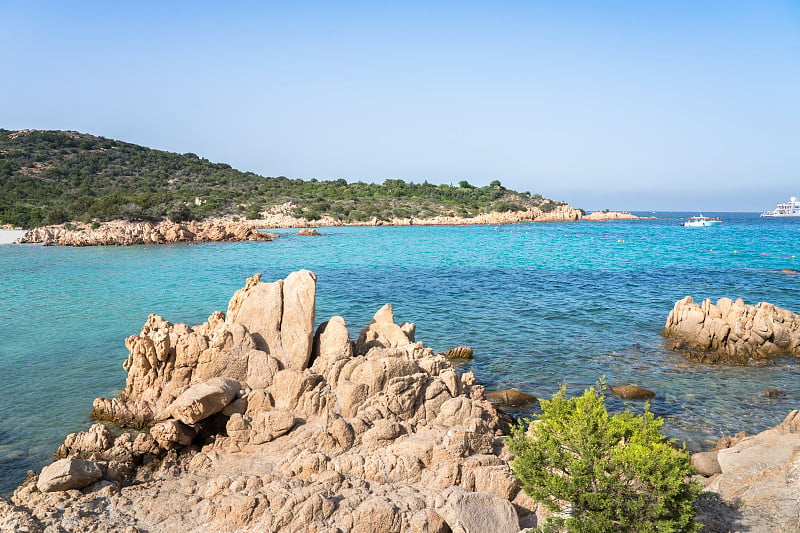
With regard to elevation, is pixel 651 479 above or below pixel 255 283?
below

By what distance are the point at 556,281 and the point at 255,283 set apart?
2616 cm

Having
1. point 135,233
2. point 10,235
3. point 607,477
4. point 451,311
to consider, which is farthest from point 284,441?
point 10,235

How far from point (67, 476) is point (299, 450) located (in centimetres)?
397

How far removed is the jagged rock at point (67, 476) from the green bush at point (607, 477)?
7490mm

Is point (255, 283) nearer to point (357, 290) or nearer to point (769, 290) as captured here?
point (357, 290)

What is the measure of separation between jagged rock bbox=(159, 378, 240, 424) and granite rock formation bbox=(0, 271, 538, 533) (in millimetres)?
35

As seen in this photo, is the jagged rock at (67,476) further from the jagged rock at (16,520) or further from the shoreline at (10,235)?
the shoreline at (10,235)

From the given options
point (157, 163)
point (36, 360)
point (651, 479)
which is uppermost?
point (157, 163)

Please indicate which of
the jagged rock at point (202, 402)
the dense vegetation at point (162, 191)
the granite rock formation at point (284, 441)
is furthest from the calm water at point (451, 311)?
the dense vegetation at point (162, 191)

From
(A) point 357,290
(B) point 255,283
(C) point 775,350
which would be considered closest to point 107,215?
(A) point 357,290

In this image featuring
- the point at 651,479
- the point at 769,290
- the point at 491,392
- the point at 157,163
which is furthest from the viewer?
the point at 157,163

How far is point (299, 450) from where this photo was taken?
1016 centimetres

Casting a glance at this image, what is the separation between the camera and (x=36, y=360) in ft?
58.0

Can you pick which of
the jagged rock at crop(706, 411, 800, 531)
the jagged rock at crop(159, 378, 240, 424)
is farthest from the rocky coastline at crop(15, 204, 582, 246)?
the jagged rock at crop(706, 411, 800, 531)
